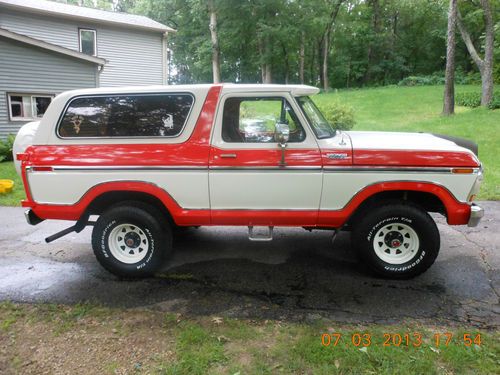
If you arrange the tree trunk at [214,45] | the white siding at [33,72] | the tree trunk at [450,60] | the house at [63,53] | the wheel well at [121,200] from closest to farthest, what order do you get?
the wheel well at [121,200], the white siding at [33,72], the house at [63,53], the tree trunk at [450,60], the tree trunk at [214,45]

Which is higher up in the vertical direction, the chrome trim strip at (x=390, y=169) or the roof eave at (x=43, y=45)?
the roof eave at (x=43, y=45)

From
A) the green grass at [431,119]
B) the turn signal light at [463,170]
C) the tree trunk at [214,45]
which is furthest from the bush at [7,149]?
the tree trunk at [214,45]

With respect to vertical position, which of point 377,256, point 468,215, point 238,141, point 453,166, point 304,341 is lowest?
point 304,341

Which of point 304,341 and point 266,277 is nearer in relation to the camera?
point 304,341

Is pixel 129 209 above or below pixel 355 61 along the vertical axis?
below

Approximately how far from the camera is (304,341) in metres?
3.17

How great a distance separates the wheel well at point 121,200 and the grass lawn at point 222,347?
125 centimetres

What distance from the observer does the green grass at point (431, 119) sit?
1024 cm

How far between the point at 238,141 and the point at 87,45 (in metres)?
17.7

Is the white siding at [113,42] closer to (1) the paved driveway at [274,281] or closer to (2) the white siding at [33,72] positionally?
(2) the white siding at [33,72]

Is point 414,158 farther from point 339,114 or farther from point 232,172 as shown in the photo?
point 339,114

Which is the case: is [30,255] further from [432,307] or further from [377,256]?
[432,307]

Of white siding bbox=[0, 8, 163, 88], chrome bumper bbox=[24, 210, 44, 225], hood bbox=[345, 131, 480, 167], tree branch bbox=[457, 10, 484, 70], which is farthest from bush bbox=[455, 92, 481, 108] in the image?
chrome bumper bbox=[24, 210, 44, 225]

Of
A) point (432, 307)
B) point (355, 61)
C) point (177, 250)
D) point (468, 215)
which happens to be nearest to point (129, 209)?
point (177, 250)
